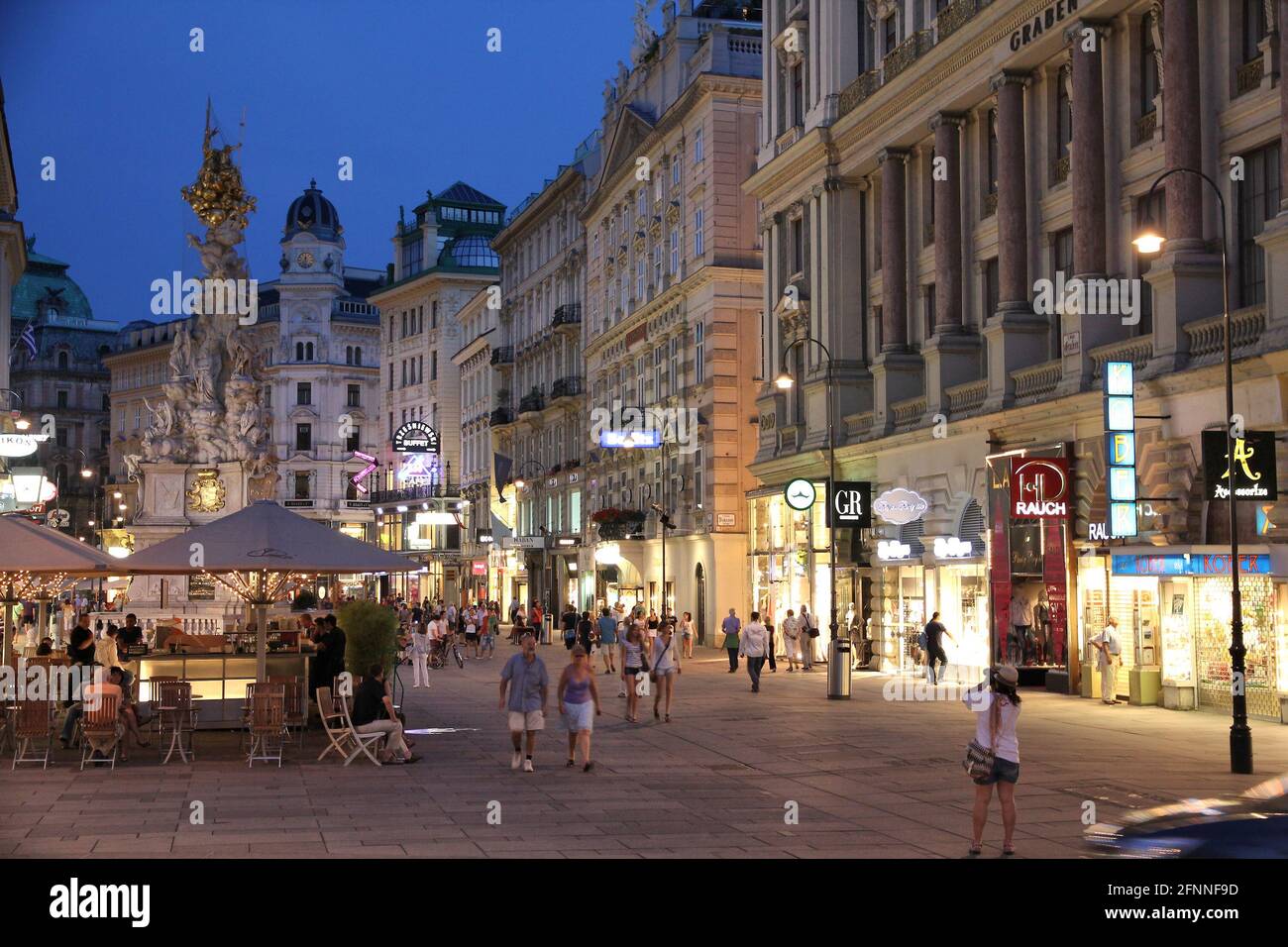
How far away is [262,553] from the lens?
2342cm

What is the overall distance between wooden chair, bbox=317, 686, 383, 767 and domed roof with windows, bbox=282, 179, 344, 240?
12028 cm

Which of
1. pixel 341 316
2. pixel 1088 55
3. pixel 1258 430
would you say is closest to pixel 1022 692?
pixel 1258 430

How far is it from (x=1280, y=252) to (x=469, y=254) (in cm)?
9981

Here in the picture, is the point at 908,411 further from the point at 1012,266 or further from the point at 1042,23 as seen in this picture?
the point at 1042,23

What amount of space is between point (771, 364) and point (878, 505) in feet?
38.3

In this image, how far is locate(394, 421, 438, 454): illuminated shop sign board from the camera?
104 m

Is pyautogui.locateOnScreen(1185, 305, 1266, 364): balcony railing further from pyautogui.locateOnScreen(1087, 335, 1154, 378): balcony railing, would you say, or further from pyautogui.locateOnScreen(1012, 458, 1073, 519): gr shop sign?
pyautogui.locateOnScreen(1012, 458, 1073, 519): gr shop sign

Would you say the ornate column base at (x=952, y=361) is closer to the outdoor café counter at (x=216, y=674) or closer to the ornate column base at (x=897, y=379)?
the ornate column base at (x=897, y=379)

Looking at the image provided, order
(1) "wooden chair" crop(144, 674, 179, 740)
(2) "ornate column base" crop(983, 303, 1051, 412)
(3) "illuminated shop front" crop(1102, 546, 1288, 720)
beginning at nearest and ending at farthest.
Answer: (1) "wooden chair" crop(144, 674, 179, 740) → (3) "illuminated shop front" crop(1102, 546, 1288, 720) → (2) "ornate column base" crop(983, 303, 1051, 412)

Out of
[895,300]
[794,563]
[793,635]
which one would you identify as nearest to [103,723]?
[793,635]

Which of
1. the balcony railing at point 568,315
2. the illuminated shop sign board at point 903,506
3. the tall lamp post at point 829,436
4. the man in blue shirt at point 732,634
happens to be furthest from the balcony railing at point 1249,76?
the balcony railing at point 568,315

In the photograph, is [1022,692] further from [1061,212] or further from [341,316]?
[341,316]

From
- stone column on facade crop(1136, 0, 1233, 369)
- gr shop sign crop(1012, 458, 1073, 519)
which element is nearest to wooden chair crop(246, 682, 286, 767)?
stone column on facade crop(1136, 0, 1233, 369)

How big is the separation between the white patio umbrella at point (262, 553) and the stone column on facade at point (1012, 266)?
17.8 metres
